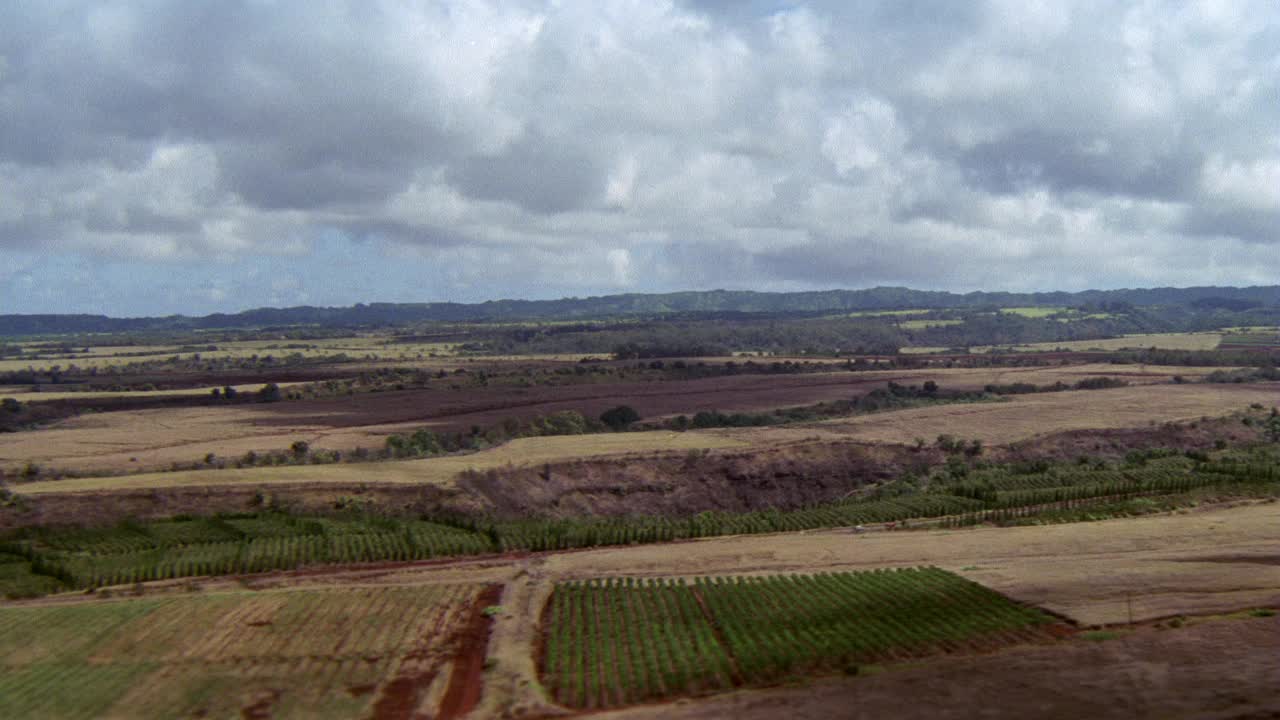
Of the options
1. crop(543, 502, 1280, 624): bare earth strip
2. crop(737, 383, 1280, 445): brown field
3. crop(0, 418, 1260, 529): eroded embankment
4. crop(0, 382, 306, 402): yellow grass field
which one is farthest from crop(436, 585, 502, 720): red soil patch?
crop(0, 382, 306, 402): yellow grass field

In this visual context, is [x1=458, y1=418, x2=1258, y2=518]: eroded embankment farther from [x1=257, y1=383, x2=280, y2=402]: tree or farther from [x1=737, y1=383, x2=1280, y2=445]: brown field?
[x1=257, y1=383, x2=280, y2=402]: tree

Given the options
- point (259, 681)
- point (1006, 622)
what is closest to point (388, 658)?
point (259, 681)

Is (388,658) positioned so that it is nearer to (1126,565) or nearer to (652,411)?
(1126,565)

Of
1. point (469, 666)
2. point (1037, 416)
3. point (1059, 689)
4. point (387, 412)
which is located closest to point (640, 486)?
point (469, 666)

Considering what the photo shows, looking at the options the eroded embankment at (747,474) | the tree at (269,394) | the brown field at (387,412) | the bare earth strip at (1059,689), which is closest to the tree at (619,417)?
the brown field at (387,412)

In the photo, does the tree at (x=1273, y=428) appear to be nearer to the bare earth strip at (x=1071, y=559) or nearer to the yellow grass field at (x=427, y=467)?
the bare earth strip at (x=1071, y=559)

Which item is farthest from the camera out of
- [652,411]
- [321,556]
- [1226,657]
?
[652,411]
